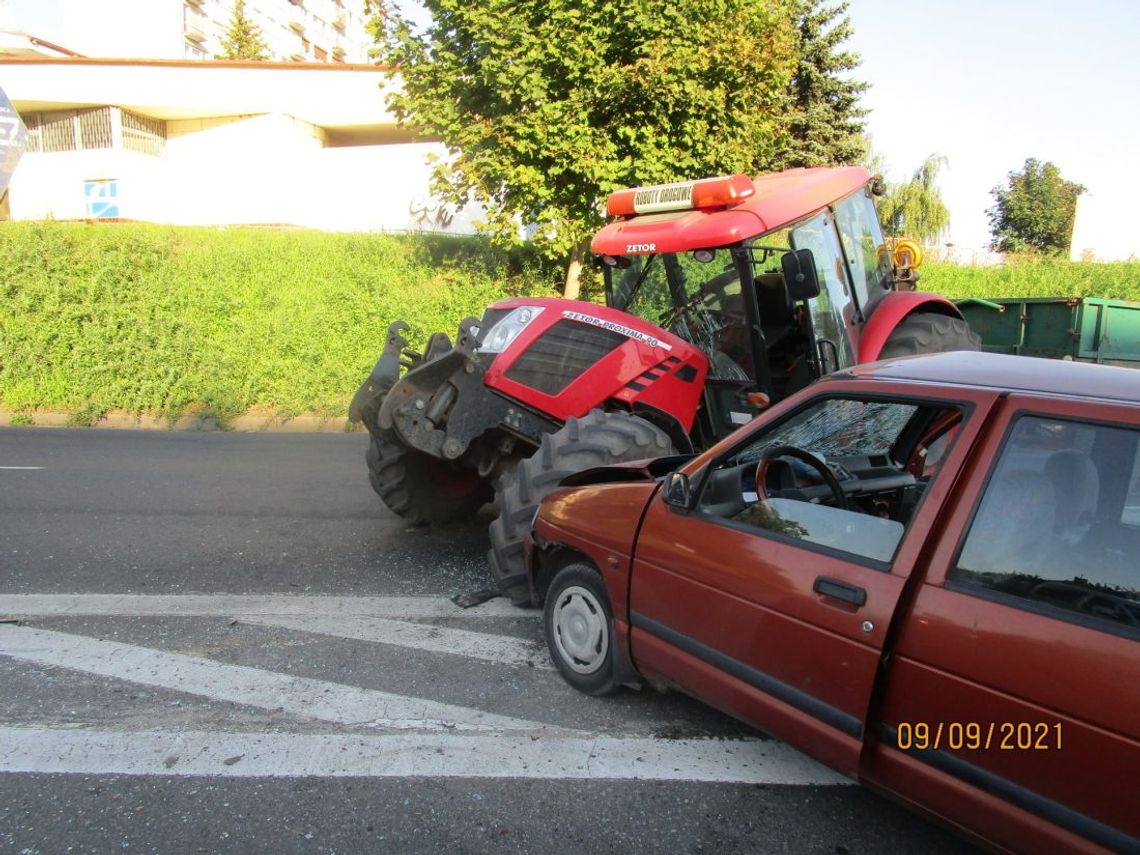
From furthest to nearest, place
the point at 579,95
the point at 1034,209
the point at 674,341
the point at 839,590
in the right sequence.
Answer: the point at 1034,209
the point at 579,95
the point at 674,341
the point at 839,590

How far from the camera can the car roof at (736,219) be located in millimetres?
4500

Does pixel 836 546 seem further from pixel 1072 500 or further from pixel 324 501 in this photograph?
pixel 324 501

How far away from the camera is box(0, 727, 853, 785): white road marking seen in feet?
9.36

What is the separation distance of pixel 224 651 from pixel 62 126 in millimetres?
24839

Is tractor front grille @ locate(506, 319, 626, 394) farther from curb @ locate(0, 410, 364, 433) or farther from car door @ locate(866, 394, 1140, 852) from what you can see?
curb @ locate(0, 410, 364, 433)

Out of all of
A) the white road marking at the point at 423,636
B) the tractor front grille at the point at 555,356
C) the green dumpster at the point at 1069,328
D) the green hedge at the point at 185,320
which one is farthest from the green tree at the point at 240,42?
the white road marking at the point at 423,636

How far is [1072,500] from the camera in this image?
207 centimetres

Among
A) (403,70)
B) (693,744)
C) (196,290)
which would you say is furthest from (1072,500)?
(196,290)

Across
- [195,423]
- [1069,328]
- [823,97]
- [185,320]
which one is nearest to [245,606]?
[195,423]

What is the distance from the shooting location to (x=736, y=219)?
14.7ft

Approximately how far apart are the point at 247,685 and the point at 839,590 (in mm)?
2662

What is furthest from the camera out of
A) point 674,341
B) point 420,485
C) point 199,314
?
point 199,314

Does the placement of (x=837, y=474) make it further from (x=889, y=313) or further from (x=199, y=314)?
(x=199, y=314)
